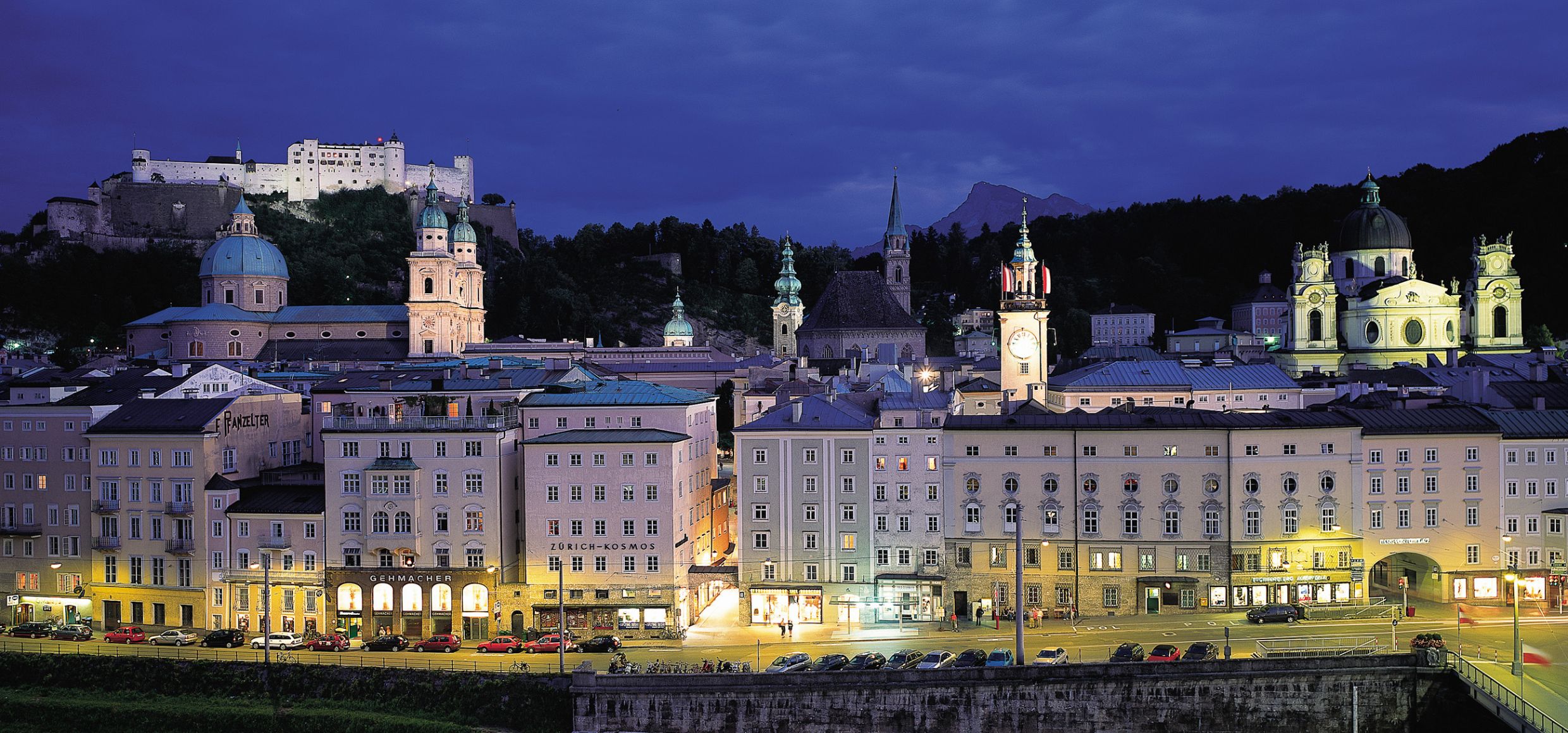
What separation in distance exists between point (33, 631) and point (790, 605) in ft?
89.1

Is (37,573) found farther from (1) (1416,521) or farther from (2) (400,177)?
(2) (400,177)

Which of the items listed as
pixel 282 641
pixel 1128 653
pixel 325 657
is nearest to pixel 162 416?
pixel 282 641

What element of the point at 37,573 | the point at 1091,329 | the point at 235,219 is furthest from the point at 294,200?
the point at 37,573

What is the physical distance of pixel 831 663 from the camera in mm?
40719

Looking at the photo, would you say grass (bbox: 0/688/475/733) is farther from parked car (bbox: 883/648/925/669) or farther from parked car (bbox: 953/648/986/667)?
parked car (bbox: 953/648/986/667)

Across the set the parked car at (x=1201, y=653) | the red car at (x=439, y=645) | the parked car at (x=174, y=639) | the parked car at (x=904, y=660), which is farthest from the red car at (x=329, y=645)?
the parked car at (x=1201, y=653)

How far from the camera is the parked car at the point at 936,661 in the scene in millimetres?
40562

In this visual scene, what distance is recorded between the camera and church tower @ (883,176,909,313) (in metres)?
129

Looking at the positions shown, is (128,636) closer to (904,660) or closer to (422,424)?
(422,424)

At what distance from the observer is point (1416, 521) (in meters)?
49.9

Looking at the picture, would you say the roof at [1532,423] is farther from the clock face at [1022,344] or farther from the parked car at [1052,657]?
the clock face at [1022,344]

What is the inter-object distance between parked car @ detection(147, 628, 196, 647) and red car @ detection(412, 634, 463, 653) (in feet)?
26.4

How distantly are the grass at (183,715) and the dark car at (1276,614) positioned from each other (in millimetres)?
25806

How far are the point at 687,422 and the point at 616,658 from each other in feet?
37.3
